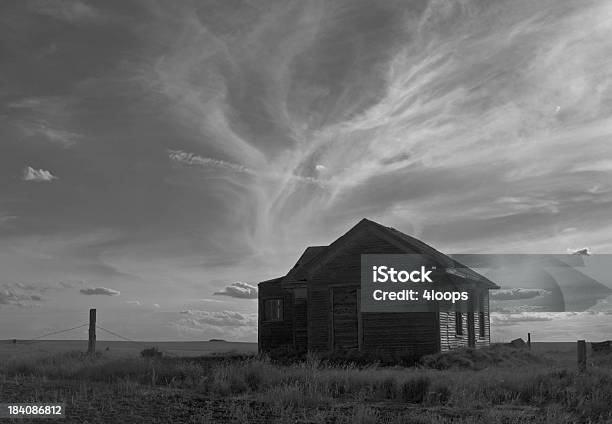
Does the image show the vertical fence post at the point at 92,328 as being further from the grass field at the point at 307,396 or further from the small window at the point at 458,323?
the small window at the point at 458,323

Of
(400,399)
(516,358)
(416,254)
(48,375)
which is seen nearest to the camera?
(400,399)

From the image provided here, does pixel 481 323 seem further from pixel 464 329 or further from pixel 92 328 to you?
pixel 92 328

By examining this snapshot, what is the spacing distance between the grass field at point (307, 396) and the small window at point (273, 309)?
15.8 m

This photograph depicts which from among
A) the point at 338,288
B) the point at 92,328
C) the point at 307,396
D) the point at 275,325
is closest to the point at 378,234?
the point at 338,288

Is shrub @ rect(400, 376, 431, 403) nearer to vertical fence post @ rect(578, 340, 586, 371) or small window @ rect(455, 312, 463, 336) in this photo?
vertical fence post @ rect(578, 340, 586, 371)

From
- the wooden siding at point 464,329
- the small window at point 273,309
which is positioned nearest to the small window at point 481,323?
the wooden siding at point 464,329

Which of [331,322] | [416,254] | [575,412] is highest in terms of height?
[416,254]

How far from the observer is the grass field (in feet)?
38.5

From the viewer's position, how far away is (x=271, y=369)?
17.5m

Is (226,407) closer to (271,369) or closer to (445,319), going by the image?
(271,369)

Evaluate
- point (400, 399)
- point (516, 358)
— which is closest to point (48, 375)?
point (400, 399)

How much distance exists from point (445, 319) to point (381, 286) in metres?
3.02

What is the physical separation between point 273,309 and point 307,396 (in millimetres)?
22325

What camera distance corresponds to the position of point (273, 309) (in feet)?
117
